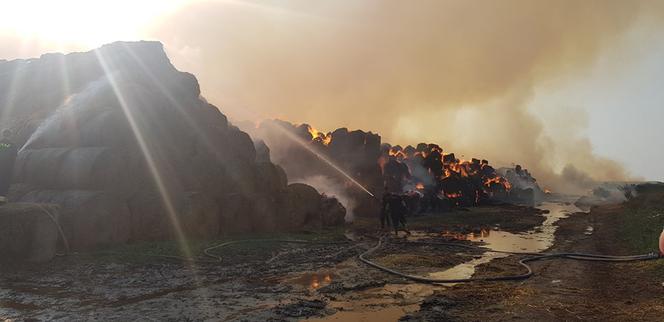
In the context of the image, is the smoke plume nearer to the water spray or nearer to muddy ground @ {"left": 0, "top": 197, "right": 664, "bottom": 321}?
the water spray

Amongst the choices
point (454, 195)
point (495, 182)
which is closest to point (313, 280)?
point (454, 195)

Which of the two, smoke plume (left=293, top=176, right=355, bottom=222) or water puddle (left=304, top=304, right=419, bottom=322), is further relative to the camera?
smoke plume (left=293, top=176, right=355, bottom=222)

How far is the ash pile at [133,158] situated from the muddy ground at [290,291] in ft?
9.65

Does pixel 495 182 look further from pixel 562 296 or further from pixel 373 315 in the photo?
pixel 373 315

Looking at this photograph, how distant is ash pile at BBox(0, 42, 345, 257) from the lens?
18688 millimetres

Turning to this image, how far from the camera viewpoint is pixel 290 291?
1091 cm

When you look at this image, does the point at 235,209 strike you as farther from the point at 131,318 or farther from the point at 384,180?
the point at 384,180

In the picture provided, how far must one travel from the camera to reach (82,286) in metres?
11.1

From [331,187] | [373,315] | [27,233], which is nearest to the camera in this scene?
[373,315]

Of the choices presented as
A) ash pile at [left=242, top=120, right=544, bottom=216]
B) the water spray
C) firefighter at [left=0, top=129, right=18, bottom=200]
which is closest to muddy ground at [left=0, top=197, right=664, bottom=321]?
firefighter at [left=0, top=129, right=18, bottom=200]

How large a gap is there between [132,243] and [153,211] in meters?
1.81

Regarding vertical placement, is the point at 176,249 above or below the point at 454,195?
below

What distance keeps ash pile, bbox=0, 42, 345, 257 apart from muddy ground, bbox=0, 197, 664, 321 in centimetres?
294

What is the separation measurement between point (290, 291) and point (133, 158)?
→ 13.4 meters
